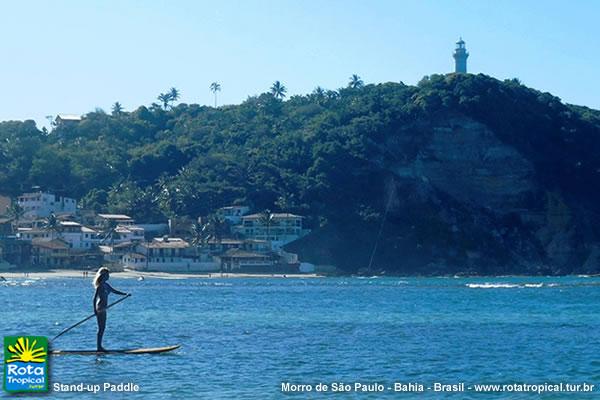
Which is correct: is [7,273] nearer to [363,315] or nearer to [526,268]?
[526,268]

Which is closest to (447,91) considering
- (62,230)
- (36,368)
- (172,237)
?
(172,237)

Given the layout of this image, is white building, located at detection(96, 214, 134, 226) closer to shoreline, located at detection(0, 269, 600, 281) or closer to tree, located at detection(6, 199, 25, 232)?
tree, located at detection(6, 199, 25, 232)

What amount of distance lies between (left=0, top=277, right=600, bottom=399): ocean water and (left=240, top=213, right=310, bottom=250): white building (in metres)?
59.6

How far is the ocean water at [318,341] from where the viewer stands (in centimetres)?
2838

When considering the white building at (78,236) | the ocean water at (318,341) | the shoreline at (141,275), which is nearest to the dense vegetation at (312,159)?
the white building at (78,236)

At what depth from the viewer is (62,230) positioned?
135 meters

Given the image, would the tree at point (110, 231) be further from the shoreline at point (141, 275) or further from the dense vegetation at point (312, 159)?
the shoreline at point (141, 275)

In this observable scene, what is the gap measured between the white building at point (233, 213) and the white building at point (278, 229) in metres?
5.91

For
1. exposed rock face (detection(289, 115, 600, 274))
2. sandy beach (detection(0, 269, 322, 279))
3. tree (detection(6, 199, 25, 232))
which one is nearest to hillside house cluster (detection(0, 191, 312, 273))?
tree (detection(6, 199, 25, 232))

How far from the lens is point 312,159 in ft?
518

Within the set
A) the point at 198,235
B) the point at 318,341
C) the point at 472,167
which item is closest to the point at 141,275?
the point at 198,235

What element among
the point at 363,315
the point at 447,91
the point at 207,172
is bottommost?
the point at 363,315

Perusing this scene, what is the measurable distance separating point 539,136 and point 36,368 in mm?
146459

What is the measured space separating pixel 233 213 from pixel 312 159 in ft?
51.7
